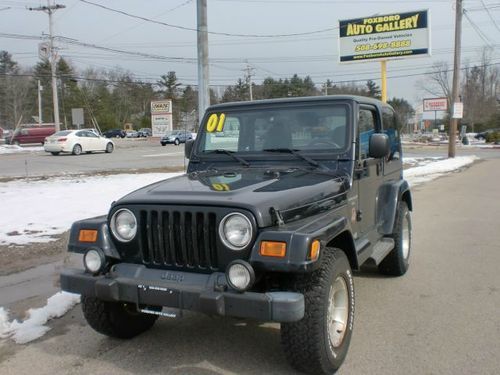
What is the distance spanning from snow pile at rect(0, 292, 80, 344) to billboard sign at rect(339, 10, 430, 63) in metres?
22.4

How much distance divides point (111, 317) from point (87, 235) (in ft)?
2.29

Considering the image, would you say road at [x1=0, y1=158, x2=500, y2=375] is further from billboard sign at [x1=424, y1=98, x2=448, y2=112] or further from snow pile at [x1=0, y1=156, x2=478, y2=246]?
billboard sign at [x1=424, y1=98, x2=448, y2=112]

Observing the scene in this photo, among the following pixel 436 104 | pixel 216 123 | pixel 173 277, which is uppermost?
pixel 436 104

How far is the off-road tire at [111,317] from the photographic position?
4035 mm

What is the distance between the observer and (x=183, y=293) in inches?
130

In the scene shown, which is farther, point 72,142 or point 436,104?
point 436,104

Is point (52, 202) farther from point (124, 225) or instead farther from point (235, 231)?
point (235, 231)

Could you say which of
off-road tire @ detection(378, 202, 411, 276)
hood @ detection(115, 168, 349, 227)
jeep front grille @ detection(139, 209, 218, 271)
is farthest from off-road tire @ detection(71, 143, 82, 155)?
jeep front grille @ detection(139, 209, 218, 271)

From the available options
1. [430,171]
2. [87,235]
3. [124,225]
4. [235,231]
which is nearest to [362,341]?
[235,231]

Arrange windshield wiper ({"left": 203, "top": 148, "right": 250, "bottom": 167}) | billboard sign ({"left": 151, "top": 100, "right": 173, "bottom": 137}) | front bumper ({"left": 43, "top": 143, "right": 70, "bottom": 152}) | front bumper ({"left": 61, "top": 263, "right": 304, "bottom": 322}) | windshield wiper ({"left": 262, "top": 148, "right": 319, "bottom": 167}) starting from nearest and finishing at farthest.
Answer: front bumper ({"left": 61, "top": 263, "right": 304, "bottom": 322}) → windshield wiper ({"left": 262, "top": 148, "right": 319, "bottom": 167}) → windshield wiper ({"left": 203, "top": 148, "right": 250, "bottom": 167}) → front bumper ({"left": 43, "top": 143, "right": 70, "bottom": 152}) → billboard sign ({"left": 151, "top": 100, "right": 173, "bottom": 137})

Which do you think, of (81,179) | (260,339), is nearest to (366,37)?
(81,179)

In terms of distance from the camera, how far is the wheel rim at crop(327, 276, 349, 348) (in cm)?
364

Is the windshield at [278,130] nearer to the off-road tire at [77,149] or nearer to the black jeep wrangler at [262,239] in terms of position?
the black jeep wrangler at [262,239]

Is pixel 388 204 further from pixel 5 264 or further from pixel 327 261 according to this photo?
pixel 5 264
